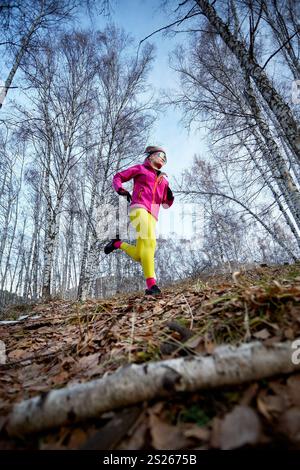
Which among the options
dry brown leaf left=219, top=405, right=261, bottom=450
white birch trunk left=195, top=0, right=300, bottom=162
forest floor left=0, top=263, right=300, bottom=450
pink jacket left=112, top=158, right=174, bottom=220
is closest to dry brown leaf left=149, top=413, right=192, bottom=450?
forest floor left=0, top=263, right=300, bottom=450

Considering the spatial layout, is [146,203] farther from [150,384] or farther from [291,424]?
[291,424]

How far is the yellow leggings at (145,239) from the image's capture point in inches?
127

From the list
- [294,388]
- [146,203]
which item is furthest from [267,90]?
[294,388]

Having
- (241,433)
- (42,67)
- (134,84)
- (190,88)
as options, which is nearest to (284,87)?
(190,88)

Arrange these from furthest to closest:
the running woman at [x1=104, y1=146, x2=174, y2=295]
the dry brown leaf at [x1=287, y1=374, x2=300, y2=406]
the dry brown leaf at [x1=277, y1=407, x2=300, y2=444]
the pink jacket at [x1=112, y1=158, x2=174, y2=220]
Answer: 1. the pink jacket at [x1=112, y1=158, x2=174, y2=220]
2. the running woman at [x1=104, y1=146, x2=174, y2=295]
3. the dry brown leaf at [x1=287, y1=374, x2=300, y2=406]
4. the dry brown leaf at [x1=277, y1=407, x2=300, y2=444]

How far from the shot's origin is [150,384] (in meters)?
0.83

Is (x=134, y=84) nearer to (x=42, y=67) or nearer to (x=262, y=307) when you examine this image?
(x=42, y=67)

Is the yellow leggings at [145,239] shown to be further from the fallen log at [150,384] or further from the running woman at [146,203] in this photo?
the fallen log at [150,384]

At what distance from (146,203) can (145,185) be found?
296mm

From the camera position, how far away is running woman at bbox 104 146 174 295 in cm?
323

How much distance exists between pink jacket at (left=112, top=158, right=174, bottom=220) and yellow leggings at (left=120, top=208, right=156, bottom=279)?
158 mm

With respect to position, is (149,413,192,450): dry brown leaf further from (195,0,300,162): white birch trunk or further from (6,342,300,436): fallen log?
(195,0,300,162): white birch trunk

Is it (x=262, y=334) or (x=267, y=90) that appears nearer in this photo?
(x=262, y=334)

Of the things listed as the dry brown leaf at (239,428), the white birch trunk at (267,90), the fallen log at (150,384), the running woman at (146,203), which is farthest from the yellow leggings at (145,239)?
the dry brown leaf at (239,428)
